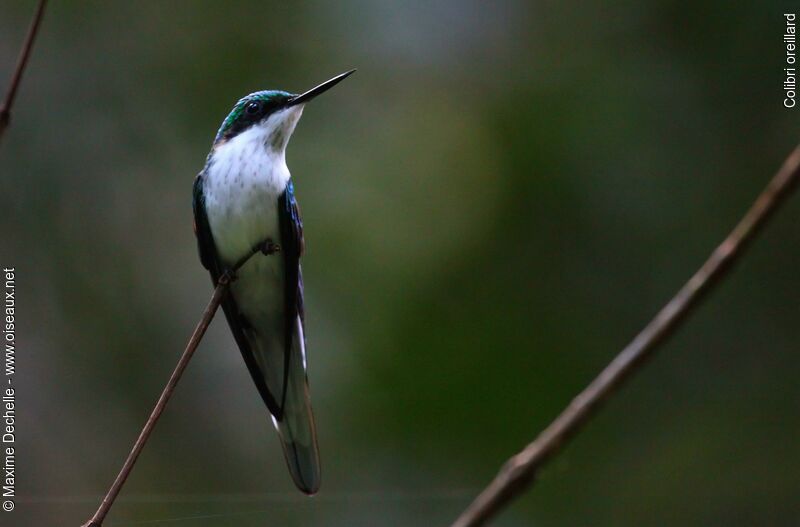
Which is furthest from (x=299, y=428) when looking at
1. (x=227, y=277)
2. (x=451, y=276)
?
(x=451, y=276)

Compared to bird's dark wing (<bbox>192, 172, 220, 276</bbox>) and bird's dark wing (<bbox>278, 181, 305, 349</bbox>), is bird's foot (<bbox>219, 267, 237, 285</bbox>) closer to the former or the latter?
bird's dark wing (<bbox>278, 181, 305, 349</bbox>)

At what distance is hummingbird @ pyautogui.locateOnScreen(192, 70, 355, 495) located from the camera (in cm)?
305

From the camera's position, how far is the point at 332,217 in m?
5.88

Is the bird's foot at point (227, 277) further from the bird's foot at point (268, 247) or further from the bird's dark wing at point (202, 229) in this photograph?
the bird's dark wing at point (202, 229)

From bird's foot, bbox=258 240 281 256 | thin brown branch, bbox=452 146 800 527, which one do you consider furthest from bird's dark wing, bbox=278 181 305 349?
→ thin brown branch, bbox=452 146 800 527

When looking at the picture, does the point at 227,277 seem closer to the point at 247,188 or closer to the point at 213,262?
the point at 247,188

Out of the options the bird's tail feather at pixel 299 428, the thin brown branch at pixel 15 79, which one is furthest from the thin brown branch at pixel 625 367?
the bird's tail feather at pixel 299 428

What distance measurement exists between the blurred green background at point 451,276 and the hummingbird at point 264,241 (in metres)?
1.85

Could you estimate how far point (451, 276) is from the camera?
553 centimetres

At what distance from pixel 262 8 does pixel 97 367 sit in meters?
2.84

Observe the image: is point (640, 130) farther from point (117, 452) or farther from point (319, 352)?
point (117, 452)

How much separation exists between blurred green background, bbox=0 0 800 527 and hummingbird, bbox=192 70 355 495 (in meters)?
1.85

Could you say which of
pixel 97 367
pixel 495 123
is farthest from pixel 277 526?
pixel 495 123

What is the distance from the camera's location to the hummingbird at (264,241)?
3.05m
